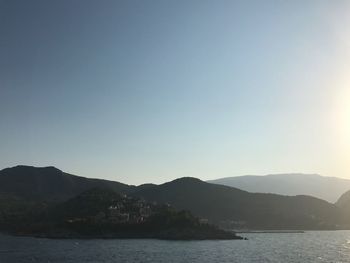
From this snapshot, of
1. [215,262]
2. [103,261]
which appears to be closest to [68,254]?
[103,261]

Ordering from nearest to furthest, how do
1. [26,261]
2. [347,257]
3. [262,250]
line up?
[26,261]
[347,257]
[262,250]

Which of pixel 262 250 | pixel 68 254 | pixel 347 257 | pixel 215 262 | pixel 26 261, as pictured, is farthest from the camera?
pixel 262 250

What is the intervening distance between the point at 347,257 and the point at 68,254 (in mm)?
79259

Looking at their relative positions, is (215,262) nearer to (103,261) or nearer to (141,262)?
(141,262)

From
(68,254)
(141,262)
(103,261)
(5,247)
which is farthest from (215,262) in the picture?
(5,247)

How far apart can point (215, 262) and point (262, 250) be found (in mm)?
47102

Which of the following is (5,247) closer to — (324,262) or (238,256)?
(238,256)

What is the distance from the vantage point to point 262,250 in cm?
16988

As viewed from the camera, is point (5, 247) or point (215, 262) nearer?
point (215, 262)

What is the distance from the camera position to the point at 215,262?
12725 centimetres

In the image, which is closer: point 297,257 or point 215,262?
point 215,262

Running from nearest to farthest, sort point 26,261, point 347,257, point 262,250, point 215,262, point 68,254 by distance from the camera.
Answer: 1. point 26,261
2. point 215,262
3. point 68,254
4. point 347,257
5. point 262,250

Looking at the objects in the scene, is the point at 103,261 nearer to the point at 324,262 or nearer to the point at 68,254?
the point at 68,254

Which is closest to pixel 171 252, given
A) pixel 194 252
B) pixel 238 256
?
pixel 194 252
